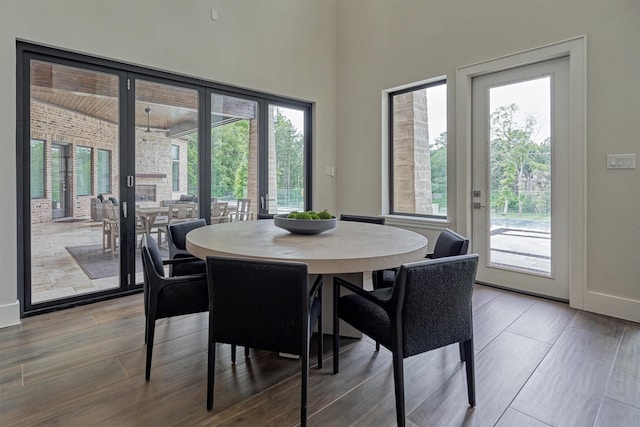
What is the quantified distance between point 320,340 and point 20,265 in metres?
2.59

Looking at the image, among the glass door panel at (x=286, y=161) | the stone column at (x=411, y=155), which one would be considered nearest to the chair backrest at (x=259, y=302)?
the glass door panel at (x=286, y=161)

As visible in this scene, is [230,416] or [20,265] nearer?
[230,416]

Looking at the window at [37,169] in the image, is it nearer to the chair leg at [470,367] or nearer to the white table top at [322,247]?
the white table top at [322,247]

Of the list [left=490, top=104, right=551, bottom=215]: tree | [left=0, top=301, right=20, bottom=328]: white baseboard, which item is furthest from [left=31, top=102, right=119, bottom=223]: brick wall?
[left=490, top=104, right=551, bottom=215]: tree

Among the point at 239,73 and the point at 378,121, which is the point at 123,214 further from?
the point at 378,121

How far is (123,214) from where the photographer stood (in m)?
3.32

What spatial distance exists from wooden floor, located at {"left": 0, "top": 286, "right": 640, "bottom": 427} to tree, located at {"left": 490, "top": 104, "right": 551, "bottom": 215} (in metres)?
1.28

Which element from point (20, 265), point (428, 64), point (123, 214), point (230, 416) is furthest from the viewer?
point (428, 64)

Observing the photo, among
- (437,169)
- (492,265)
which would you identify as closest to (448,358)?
(492,265)

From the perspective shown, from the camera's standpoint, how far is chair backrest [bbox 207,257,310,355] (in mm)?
1396

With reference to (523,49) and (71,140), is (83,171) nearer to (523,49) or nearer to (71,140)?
(71,140)

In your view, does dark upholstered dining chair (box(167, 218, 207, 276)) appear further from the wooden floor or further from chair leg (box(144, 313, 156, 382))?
chair leg (box(144, 313, 156, 382))

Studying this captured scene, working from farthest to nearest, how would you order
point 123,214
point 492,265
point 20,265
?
point 492,265 < point 123,214 < point 20,265

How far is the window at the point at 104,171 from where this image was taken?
10.4 feet
